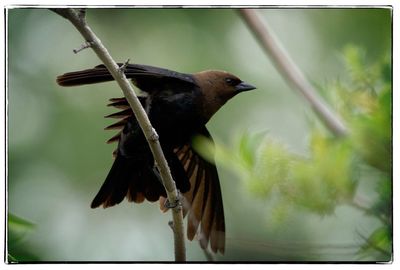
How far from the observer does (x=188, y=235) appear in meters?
2.73

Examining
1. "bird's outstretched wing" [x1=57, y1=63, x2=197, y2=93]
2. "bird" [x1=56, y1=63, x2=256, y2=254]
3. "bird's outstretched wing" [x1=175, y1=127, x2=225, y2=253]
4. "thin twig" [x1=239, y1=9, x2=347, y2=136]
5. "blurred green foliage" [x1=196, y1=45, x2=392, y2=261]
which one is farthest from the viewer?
"bird's outstretched wing" [x1=175, y1=127, x2=225, y2=253]

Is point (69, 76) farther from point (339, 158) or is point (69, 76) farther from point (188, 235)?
point (339, 158)

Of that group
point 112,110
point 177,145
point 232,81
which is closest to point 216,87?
point 232,81

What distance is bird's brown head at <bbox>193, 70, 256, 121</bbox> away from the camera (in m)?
2.70

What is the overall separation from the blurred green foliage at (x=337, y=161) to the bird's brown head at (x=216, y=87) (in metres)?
0.94

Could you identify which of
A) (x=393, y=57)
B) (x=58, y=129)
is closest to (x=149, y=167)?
(x=58, y=129)

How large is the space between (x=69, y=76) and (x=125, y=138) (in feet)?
1.25

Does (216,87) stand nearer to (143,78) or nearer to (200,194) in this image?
(143,78)

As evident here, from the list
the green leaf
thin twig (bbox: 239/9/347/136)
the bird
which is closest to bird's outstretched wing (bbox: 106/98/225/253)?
the bird

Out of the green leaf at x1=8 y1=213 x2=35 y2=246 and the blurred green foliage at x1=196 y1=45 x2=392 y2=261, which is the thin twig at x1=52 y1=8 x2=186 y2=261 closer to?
the green leaf at x1=8 y1=213 x2=35 y2=246

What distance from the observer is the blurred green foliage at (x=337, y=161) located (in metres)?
1.45

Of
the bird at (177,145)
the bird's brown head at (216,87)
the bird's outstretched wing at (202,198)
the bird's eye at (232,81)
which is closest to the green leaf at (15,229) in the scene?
the bird at (177,145)

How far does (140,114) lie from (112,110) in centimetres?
45

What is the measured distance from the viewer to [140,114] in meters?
2.29
